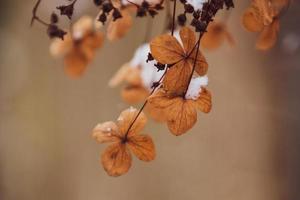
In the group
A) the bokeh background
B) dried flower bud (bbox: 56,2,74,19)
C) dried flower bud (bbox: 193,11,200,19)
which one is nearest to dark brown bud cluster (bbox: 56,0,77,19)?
dried flower bud (bbox: 56,2,74,19)

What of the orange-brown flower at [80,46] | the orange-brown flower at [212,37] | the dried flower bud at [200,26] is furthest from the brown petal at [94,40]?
the dried flower bud at [200,26]

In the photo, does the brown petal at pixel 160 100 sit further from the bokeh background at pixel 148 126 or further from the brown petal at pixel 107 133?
the bokeh background at pixel 148 126

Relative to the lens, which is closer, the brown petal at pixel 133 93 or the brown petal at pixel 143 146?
the brown petal at pixel 143 146

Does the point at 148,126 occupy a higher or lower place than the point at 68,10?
higher

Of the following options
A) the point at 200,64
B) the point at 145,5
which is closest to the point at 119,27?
the point at 145,5

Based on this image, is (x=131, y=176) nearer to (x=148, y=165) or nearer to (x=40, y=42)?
(x=148, y=165)

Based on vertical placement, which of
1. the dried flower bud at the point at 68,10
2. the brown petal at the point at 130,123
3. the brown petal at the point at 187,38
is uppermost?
the dried flower bud at the point at 68,10

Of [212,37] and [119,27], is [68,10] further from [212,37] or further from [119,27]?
[212,37]

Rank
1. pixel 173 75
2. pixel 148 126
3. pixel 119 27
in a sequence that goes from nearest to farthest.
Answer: pixel 173 75, pixel 119 27, pixel 148 126
